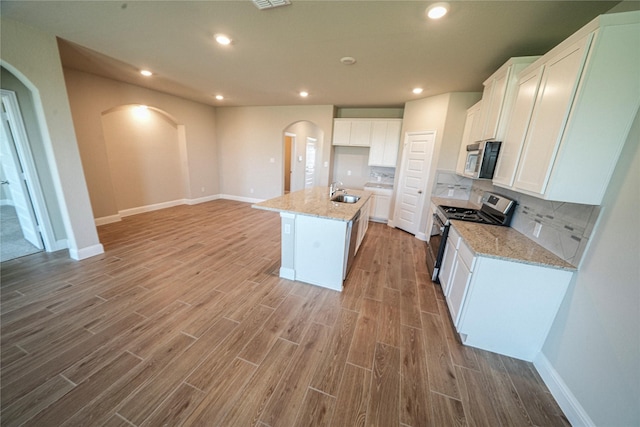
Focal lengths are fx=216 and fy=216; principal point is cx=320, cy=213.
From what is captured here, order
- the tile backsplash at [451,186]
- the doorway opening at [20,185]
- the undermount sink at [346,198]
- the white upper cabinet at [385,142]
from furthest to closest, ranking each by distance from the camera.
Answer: the white upper cabinet at [385,142], the tile backsplash at [451,186], the undermount sink at [346,198], the doorway opening at [20,185]

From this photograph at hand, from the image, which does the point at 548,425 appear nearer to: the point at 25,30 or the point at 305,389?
the point at 305,389

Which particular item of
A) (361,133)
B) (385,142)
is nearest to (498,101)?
(385,142)

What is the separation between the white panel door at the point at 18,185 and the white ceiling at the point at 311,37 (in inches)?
53.4

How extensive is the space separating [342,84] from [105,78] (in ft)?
14.1

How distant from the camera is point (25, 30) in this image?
7.53 feet

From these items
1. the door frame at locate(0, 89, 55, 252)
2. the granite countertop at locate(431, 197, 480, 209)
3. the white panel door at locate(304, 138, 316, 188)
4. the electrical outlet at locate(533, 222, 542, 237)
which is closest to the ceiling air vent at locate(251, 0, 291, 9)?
the electrical outlet at locate(533, 222, 542, 237)

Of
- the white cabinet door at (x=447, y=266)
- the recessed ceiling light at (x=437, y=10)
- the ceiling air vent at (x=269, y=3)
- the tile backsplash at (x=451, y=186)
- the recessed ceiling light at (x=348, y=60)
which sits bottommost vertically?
the white cabinet door at (x=447, y=266)

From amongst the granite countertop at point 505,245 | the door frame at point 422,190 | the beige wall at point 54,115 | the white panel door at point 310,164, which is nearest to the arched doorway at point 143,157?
the beige wall at point 54,115

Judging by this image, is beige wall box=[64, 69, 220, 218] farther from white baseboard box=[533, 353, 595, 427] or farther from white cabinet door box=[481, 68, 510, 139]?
white baseboard box=[533, 353, 595, 427]

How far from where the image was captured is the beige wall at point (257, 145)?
5.57 metres

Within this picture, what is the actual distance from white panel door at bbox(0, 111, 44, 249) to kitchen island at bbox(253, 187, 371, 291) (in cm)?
328

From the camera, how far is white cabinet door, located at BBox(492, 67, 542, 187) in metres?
1.90

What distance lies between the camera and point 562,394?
1.49m

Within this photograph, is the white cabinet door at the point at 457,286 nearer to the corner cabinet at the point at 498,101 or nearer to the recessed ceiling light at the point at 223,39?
the corner cabinet at the point at 498,101
